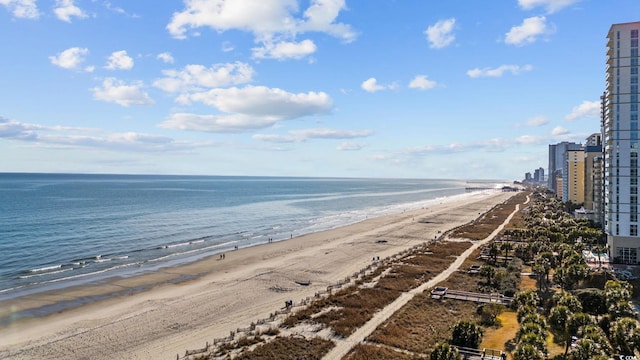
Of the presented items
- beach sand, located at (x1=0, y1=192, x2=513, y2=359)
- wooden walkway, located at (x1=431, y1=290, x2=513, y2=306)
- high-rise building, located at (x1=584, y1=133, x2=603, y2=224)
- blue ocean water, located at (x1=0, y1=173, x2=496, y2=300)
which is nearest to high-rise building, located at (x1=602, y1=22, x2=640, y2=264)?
high-rise building, located at (x1=584, y1=133, x2=603, y2=224)

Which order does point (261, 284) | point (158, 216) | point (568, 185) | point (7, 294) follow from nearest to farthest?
point (7, 294) → point (261, 284) → point (158, 216) → point (568, 185)

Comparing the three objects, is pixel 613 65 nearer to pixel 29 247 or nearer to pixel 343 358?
pixel 343 358

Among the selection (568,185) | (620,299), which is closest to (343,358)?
(620,299)

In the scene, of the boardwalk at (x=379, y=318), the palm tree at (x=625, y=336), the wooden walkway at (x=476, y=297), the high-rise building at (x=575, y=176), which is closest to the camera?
the palm tree at (x=625, y=336)

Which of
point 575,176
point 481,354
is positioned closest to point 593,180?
point 575,176

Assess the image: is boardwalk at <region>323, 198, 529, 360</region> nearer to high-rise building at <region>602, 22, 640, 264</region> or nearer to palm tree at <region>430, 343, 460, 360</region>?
palm tree at <region>430, 343, 460, 360</region>

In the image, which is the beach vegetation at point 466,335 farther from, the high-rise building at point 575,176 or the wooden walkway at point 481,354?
the high-rise building at point 575,176

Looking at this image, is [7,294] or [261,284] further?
[261,284]

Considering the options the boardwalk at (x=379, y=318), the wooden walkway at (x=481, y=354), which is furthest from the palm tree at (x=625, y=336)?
the boardwalk at (x=379, y=318)
